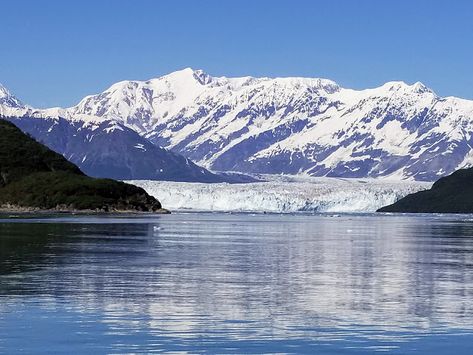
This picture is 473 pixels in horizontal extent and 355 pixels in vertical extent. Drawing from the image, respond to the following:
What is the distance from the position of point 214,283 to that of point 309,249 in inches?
1140

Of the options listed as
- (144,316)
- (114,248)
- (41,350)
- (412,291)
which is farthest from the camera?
(114,248)

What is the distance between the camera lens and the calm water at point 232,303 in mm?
27750

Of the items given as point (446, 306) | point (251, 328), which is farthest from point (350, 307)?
point (251, 328)

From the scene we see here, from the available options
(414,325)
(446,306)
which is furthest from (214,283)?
(414,325)

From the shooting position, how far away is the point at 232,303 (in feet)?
118

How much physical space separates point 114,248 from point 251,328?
129 feet

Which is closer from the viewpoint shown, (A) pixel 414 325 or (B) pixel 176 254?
(A) pixel 414 325

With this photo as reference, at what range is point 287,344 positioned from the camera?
90.3 ft

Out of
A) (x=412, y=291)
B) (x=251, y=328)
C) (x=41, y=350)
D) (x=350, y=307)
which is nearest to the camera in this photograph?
(x=41, y=350)

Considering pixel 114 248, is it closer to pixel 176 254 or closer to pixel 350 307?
pixel 176 254

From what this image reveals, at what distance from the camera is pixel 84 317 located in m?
31.8

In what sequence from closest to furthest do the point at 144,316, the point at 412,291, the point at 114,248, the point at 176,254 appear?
the point at 144,316 < the point at 412,291 < the point at 176,254 < the point at 114,248

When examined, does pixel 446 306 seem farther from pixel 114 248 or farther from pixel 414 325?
pixel 114 248

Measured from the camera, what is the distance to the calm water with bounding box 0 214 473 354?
2775cm
